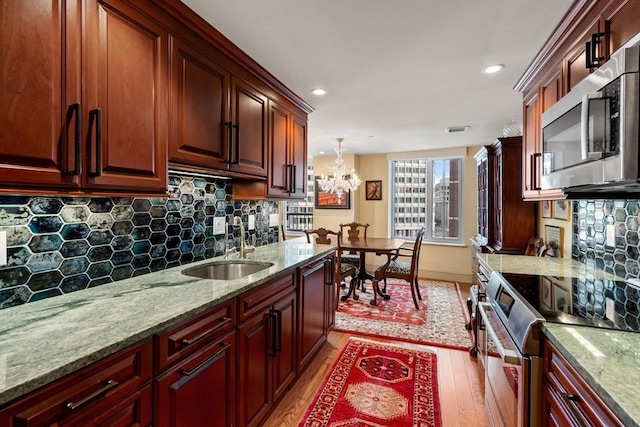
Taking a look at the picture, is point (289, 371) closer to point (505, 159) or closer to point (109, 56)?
point (109, 56)

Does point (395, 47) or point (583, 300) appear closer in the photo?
point (583, 300)

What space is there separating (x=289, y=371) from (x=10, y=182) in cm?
180

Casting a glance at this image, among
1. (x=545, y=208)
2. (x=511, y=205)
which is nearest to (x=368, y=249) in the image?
(x=511, y=205)

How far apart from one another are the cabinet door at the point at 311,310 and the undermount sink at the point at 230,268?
0.32m

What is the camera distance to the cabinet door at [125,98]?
3.78 feet

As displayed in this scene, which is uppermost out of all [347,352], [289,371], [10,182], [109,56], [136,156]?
[109,56]

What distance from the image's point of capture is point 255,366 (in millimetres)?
1638

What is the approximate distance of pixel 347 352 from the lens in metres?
2.75

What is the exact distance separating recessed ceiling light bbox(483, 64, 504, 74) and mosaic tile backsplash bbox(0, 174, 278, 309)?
2208mm

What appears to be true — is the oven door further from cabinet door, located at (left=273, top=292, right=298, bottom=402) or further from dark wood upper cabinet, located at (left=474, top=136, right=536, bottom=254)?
dark wood upper cabinet, located at (left=474, top=136, right=536, bottom=254)

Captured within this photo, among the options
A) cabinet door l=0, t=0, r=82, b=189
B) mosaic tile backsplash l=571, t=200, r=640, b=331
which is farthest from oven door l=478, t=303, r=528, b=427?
cabinet door l=0, t=0, r=82, b=189

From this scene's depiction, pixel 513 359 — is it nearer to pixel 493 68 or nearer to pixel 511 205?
pixel 493 68

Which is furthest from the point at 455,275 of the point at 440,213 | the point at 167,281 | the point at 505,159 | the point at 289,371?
the point at 167,281

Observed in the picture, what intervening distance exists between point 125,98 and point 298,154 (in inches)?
69.1
